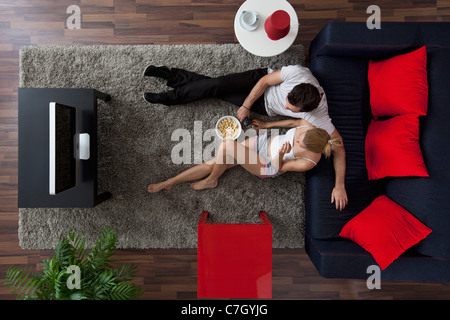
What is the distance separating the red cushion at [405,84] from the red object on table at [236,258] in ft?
4.09

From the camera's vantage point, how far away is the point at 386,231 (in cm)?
185

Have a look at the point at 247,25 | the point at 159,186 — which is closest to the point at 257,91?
the point at 247,25

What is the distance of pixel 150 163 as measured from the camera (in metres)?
2.45

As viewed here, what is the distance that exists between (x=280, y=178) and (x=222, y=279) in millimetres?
1018

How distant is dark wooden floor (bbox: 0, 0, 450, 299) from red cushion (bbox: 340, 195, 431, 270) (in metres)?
0.74

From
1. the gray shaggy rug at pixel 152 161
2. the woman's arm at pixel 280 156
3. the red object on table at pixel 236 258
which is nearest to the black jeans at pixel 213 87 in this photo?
the gray shaggy rug at pixel 152 161

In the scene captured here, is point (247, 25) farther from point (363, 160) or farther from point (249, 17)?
point (363, 160)

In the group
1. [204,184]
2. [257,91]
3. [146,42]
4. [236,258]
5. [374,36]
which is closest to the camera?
[236,258]

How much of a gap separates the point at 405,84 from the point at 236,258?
168 centimetres

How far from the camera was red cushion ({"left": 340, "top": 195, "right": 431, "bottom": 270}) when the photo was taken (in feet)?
5.93

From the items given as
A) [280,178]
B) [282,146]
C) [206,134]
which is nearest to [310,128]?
[282,146]

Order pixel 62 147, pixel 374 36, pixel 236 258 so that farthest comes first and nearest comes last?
pixel 374 36, pixel 236 258, pixel 62 147

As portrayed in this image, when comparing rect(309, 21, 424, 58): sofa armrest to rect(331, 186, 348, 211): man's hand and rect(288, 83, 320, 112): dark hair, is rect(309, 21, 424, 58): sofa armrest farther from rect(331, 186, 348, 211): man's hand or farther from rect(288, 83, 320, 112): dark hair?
rect(331, 186, 348, 211): man's hand

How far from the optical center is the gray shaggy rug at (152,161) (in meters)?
2.44
